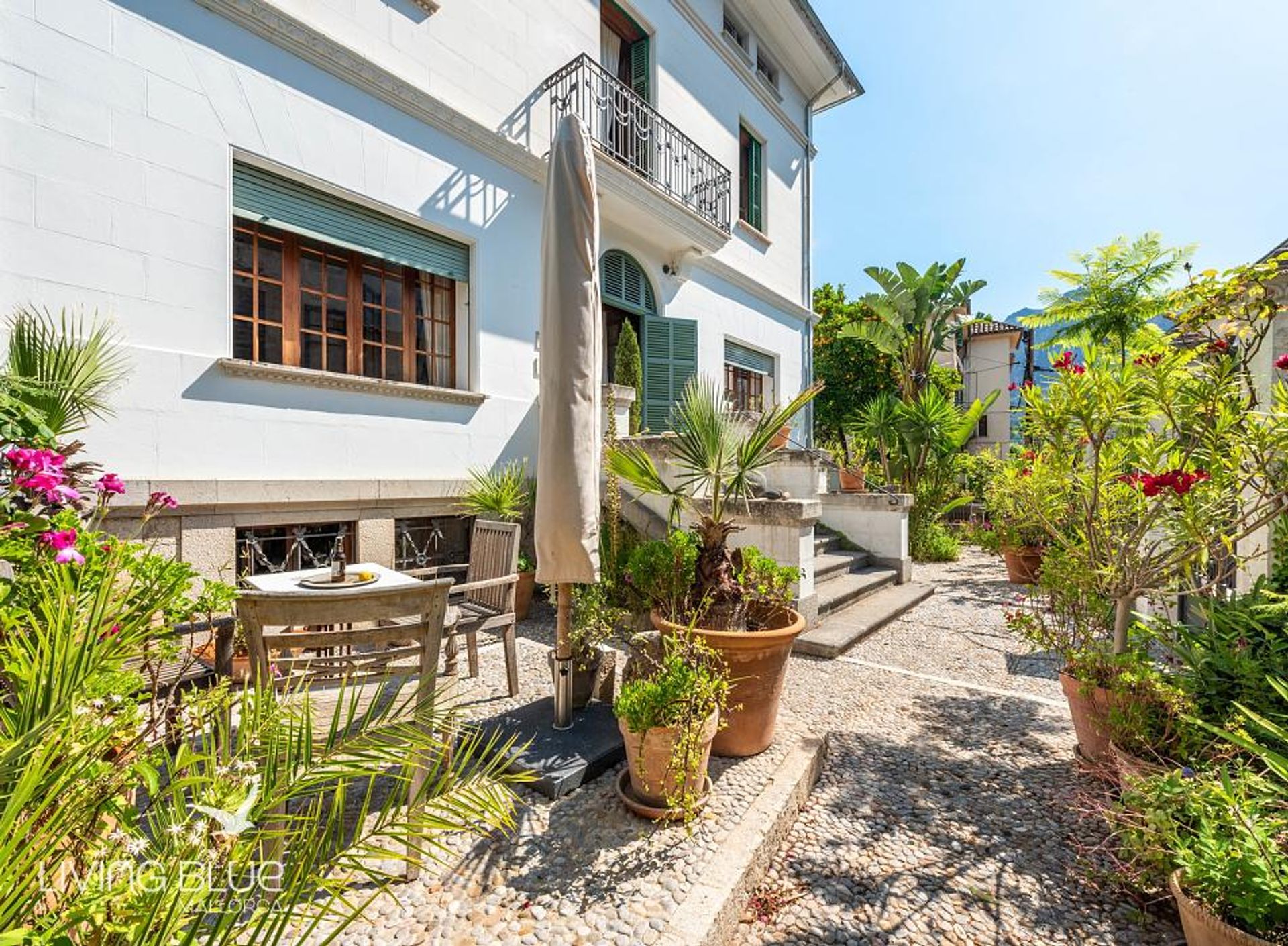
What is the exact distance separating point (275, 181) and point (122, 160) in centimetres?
112

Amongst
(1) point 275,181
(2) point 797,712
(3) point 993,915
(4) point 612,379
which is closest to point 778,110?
(4) point 612,379

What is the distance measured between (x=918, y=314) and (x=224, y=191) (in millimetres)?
12152

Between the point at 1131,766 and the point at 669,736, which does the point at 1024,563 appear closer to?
the point at 1131,766

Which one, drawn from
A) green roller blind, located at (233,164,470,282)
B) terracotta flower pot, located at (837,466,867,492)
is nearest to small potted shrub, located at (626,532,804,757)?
green roller blind, located at (233,164,470,282)

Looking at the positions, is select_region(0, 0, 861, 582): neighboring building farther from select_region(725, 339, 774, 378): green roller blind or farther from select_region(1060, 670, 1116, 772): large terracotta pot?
select_region(1060, 670, 1116, 772): large terracotta pot

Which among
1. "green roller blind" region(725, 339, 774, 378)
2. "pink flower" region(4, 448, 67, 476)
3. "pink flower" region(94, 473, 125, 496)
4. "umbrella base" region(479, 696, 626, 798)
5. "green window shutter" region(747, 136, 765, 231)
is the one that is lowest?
"umbrella base" region(479, 696, 626, 798)

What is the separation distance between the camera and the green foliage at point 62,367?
10.9 feet

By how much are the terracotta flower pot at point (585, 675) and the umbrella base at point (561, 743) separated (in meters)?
0.06

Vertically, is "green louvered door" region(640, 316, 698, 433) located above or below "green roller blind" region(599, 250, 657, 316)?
below

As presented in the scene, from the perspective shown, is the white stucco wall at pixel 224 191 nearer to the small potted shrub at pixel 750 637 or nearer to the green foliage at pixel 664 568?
the green foliage at pixel 664 568

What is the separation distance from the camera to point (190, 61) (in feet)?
15.3

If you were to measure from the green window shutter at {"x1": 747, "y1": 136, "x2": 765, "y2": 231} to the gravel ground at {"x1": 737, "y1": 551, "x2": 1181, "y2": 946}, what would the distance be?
1010 centimetres

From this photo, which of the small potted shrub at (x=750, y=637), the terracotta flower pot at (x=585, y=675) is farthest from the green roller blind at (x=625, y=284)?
the terracotta flower pot at (x=585, y=675)

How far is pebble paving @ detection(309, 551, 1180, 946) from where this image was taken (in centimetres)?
219
